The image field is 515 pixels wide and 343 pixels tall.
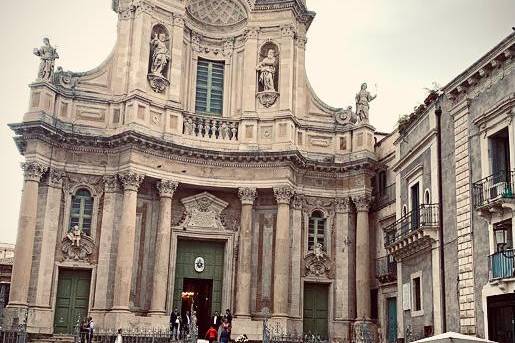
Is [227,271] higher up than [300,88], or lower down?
lower down

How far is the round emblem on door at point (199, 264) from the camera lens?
30234 millimetres

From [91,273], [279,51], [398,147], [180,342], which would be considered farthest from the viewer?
[279,51]

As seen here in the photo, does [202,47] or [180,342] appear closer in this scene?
[180,342]

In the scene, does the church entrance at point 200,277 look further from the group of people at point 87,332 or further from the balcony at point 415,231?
the balcony at point 415,231

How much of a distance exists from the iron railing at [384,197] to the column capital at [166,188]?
9.61 meters

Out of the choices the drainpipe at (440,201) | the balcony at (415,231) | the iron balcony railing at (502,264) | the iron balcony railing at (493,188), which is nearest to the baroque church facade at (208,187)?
the balcony at (415,231)

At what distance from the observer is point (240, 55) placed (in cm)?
3281

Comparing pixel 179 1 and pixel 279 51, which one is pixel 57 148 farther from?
pixel 279 51

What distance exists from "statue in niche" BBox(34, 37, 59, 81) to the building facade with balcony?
51 millimetres

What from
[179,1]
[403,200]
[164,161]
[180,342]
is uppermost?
[179,1]

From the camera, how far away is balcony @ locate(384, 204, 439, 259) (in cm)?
2112

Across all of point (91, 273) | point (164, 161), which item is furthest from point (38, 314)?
point (164, 161)

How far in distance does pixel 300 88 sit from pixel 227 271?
31.4 feet

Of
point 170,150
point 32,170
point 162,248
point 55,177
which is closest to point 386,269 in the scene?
point 162,248
